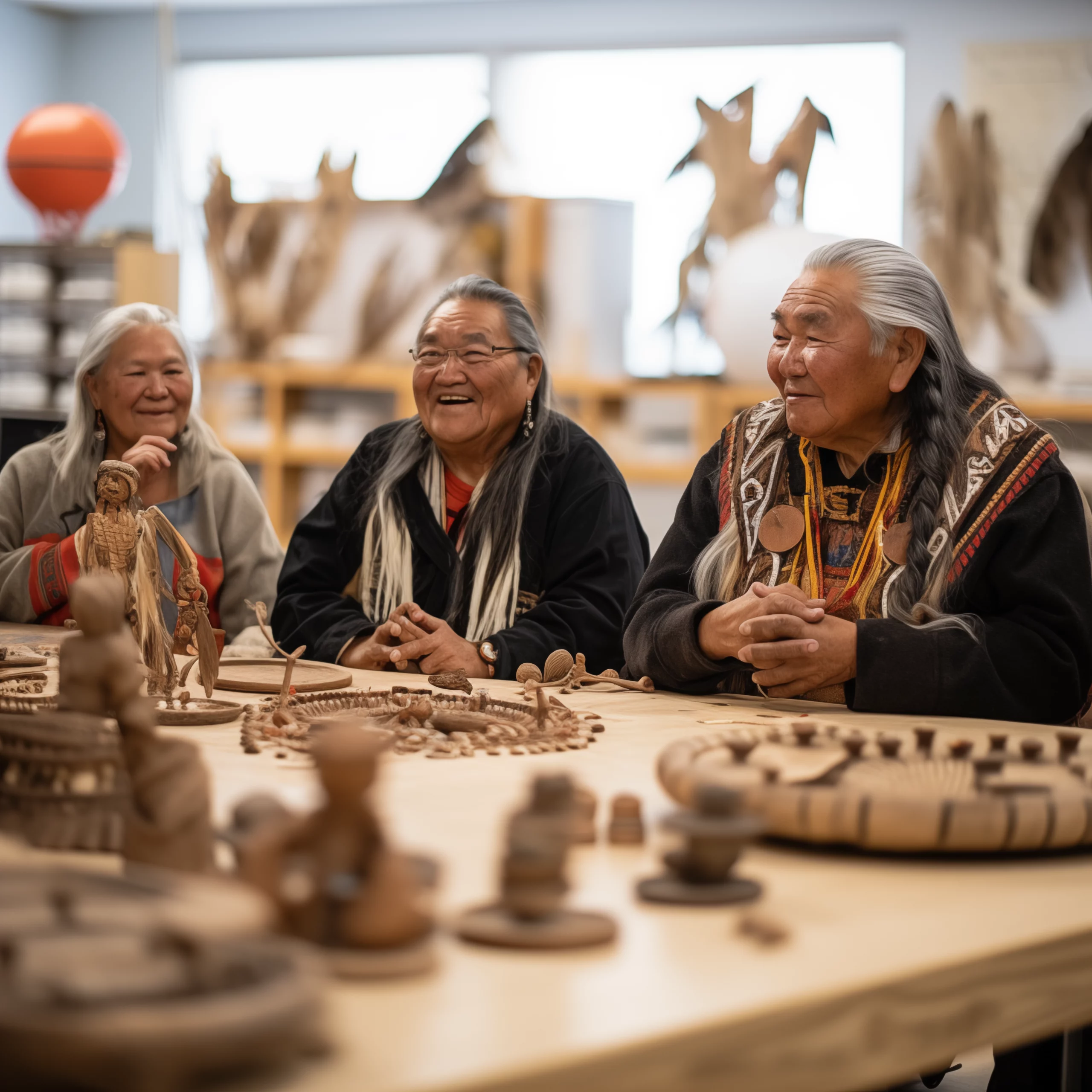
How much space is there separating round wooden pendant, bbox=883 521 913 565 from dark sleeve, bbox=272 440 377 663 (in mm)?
1054

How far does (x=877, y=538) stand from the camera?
2.39 m

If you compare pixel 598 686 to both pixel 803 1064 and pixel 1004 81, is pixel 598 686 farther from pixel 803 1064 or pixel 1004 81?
pixel 1004 81

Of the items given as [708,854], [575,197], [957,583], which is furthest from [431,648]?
[575,197]

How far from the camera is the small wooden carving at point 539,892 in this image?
3.11ft

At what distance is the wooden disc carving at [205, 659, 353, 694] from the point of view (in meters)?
2.25

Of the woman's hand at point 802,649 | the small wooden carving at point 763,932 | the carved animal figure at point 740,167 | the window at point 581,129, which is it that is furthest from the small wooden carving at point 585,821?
the window at point 581,129

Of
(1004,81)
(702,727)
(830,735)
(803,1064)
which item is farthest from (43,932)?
(1004,81)

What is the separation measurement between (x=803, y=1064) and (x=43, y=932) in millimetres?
467

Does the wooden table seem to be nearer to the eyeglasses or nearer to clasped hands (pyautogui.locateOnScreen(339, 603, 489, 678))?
clasped hands (pyautogui.locateOnScreen(339, 603, 489, 678))

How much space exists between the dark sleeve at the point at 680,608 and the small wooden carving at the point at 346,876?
4.73 ft

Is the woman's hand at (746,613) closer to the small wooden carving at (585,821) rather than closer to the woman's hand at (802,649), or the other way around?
the woman's hand at (802,649)

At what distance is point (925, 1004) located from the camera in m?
1.03

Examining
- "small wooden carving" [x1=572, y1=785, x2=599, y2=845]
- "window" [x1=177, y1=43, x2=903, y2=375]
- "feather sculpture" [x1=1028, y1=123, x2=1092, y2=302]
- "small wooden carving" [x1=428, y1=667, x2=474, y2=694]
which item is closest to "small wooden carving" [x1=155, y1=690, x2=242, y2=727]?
"small wooden carving" [x1=428, y1=667, x2=474, y2=694]

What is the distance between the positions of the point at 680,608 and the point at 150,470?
1.35 m
